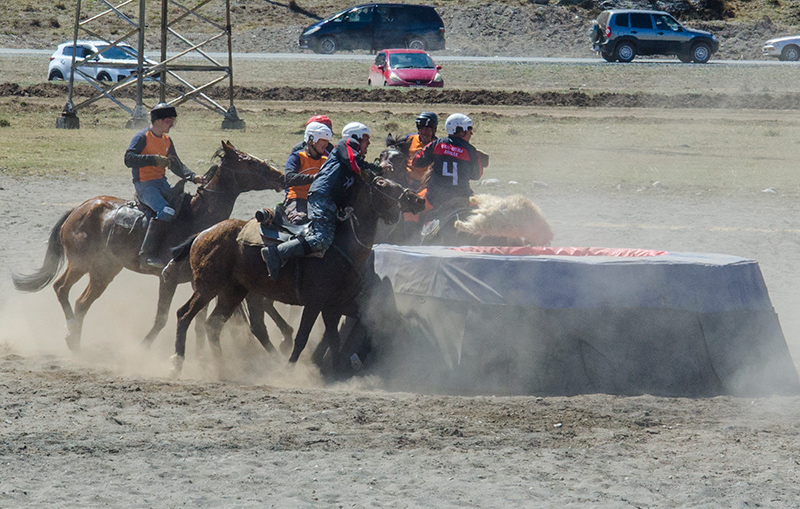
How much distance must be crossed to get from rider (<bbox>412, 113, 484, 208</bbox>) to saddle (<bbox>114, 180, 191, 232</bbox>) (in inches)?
108

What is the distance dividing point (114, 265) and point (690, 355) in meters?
5.78

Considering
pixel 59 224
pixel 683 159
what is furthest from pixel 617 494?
pixel 683 159

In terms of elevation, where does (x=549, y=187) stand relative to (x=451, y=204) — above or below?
below

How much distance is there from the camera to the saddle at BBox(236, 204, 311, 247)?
838 cm

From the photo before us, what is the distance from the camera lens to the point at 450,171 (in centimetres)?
1086

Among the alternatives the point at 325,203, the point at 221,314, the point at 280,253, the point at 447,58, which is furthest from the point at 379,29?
the point at 280,253

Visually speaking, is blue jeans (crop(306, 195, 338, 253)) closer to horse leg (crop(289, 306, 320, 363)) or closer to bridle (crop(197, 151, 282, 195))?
horse leg (crop(289, 306, 320, 363))

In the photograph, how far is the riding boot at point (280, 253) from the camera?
27.0 feet

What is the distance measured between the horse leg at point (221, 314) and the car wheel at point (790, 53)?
39617 millimetres

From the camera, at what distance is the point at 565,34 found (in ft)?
160

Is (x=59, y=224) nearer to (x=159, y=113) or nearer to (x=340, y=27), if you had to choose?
(x=159, y=113)

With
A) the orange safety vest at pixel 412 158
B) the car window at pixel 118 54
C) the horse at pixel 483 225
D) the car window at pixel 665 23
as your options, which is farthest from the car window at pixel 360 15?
the horse at pixel 483 225

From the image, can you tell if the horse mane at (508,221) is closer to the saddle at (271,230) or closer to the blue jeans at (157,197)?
the saddle at (271,230)

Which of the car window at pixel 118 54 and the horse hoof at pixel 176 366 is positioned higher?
the car window at pixel 118 54
